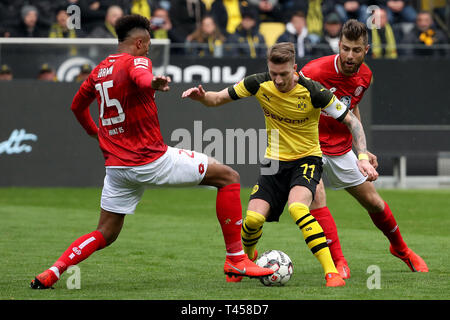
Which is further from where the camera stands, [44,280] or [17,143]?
[17,143]

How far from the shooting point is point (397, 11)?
19.0 metres

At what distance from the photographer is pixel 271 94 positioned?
690 cm

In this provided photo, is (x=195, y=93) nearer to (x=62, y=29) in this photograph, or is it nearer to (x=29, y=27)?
(x=62, y=29)

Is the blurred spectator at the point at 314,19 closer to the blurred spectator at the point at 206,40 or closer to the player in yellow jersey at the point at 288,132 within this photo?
the blurred spectator at the point at 206,40

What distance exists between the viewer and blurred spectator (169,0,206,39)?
17.7 metres

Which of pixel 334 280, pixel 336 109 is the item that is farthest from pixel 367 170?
pixel 334 280

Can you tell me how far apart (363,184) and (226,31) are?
10.8 m

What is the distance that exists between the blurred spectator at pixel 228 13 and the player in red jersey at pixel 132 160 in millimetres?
11346

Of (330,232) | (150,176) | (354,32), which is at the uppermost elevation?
(354,32)

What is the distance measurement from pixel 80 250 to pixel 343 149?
250 cm

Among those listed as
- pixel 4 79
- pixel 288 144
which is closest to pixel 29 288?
pixel 288 144

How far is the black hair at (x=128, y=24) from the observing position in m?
6.55

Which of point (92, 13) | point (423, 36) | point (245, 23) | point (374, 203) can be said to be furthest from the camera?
point (423, 36)
